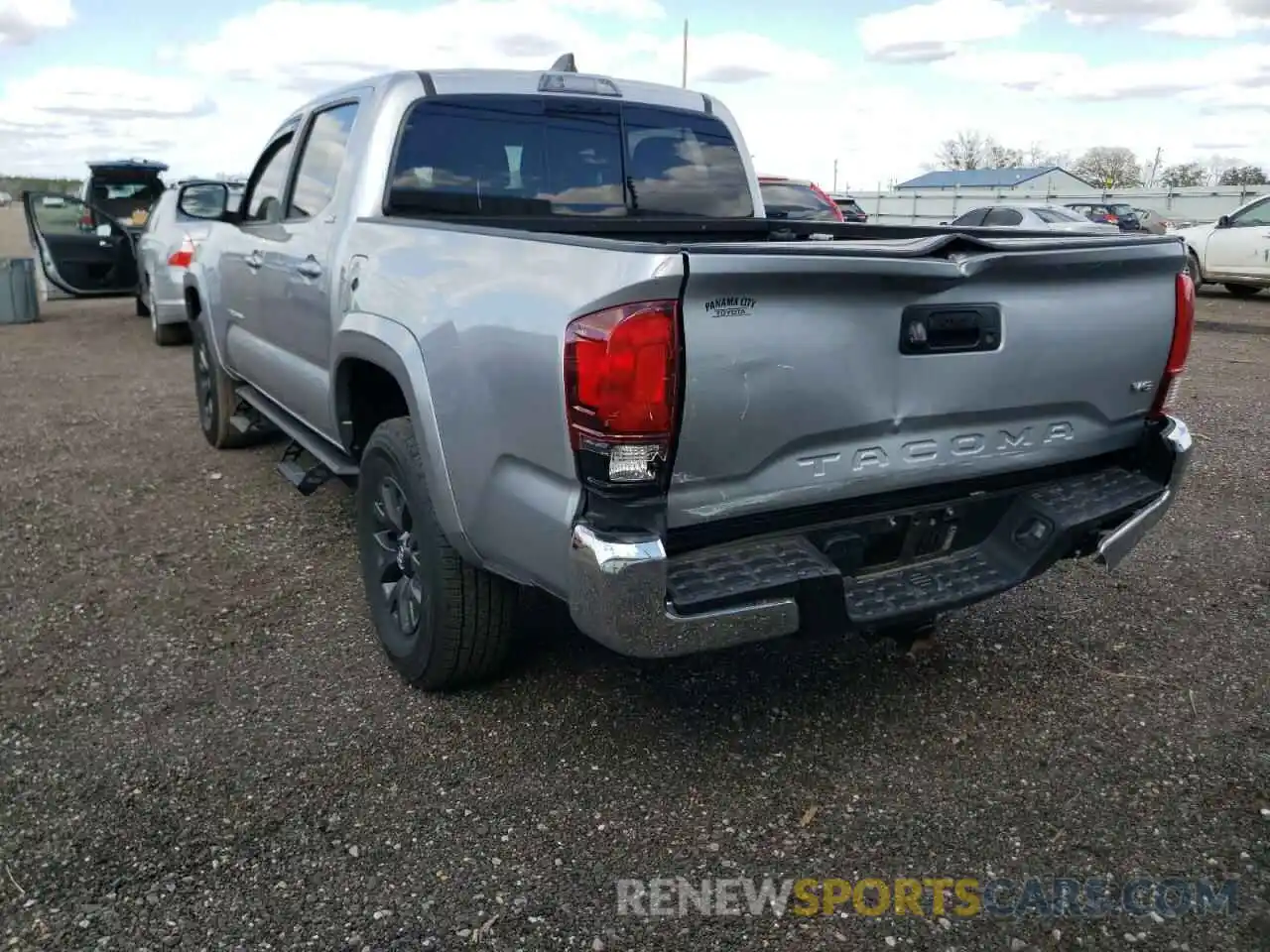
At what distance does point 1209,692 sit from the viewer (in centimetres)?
352

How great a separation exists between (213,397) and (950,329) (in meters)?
4.99

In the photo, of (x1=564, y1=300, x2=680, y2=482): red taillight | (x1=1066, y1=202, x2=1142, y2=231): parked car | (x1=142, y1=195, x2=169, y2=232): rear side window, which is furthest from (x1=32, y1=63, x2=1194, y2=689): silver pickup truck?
(x1=1066, y1=202, x2=1142, y2=231): parked car

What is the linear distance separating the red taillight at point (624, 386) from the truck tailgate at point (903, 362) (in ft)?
0.19

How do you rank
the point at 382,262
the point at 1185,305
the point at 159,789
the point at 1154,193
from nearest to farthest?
the point at 159,789 < the point at 1185,305 < the point at 382,262 < the point at 1154,193

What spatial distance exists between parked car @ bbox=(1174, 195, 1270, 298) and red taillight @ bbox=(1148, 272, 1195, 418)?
12.5 meters

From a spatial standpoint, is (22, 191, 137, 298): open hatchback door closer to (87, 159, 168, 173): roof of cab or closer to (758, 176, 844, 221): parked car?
(87, 159, 168, 173): roof of cab

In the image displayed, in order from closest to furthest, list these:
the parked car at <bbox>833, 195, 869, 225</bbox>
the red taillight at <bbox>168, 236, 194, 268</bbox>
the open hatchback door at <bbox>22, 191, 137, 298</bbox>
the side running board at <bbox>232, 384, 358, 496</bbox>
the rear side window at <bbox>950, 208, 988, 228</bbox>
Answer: the side running board at <bbox>232, 384, 358, 496</bbox>
the red taillight at <bbox>168, 236, 194, 268</bbox>
the open hatchback door at <bbox>22, 191, 137, 298</bbox>
the rear side window at <bbox>950, 208, 988, 228</bbox>
the parked car at <bbox>833, 195, 869, 225</bbox>

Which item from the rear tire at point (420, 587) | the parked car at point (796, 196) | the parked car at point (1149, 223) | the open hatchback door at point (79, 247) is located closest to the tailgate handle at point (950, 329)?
the rear tire at point (420, 587)

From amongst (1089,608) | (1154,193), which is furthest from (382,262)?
(1154,193)

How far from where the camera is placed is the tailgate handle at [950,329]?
2719mm

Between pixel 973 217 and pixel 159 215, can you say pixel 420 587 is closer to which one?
pixel 159 215

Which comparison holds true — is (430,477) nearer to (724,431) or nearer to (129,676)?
(724,431)

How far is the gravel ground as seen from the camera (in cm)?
247

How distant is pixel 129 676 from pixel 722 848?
7.16 ft
